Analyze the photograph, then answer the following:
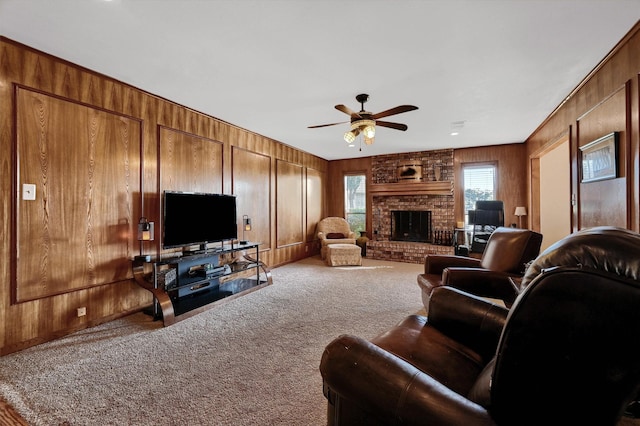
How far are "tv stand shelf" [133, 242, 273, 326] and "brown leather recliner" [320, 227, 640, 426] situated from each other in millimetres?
2700

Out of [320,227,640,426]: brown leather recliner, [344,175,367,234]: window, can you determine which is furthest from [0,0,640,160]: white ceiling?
[344,175,367,234]: window

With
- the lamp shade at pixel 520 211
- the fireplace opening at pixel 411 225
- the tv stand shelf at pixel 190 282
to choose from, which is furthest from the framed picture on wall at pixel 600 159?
the tv stand shelf at pixel 190 282

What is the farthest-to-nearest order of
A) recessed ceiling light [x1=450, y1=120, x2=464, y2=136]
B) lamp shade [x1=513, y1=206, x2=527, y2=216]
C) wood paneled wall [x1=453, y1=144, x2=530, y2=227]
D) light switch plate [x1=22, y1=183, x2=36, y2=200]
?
wood paneled wall [x1=453, y1=144, x2=530, y2=227] → lamp shade [x1=513, y1=206, x2=527, y2=216] → recessed ceiling light [x1=450, y1=120, x2=464, y2=136] → light switch plate [x1=22, y1=183, x2=36, y2=200]

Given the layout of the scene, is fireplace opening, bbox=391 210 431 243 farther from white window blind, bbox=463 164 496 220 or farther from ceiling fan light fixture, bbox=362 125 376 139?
ceiling fan light fixture, bbox=362 125 376 139

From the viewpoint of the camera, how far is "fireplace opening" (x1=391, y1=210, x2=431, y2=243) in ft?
21.8

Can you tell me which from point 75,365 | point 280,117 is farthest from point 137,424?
point 280,117

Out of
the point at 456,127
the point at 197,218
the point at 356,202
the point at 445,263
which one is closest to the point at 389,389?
the point at 445,263

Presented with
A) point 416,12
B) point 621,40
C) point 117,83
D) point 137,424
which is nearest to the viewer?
point 137,424

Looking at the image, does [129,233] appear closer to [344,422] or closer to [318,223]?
[344,422]

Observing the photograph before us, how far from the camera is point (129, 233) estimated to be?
10.3ft

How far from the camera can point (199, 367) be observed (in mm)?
2104

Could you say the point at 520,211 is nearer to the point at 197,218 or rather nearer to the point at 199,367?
the point at 197,218

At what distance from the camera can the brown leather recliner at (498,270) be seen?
250 centimetres

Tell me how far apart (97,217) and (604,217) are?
5.07 m
